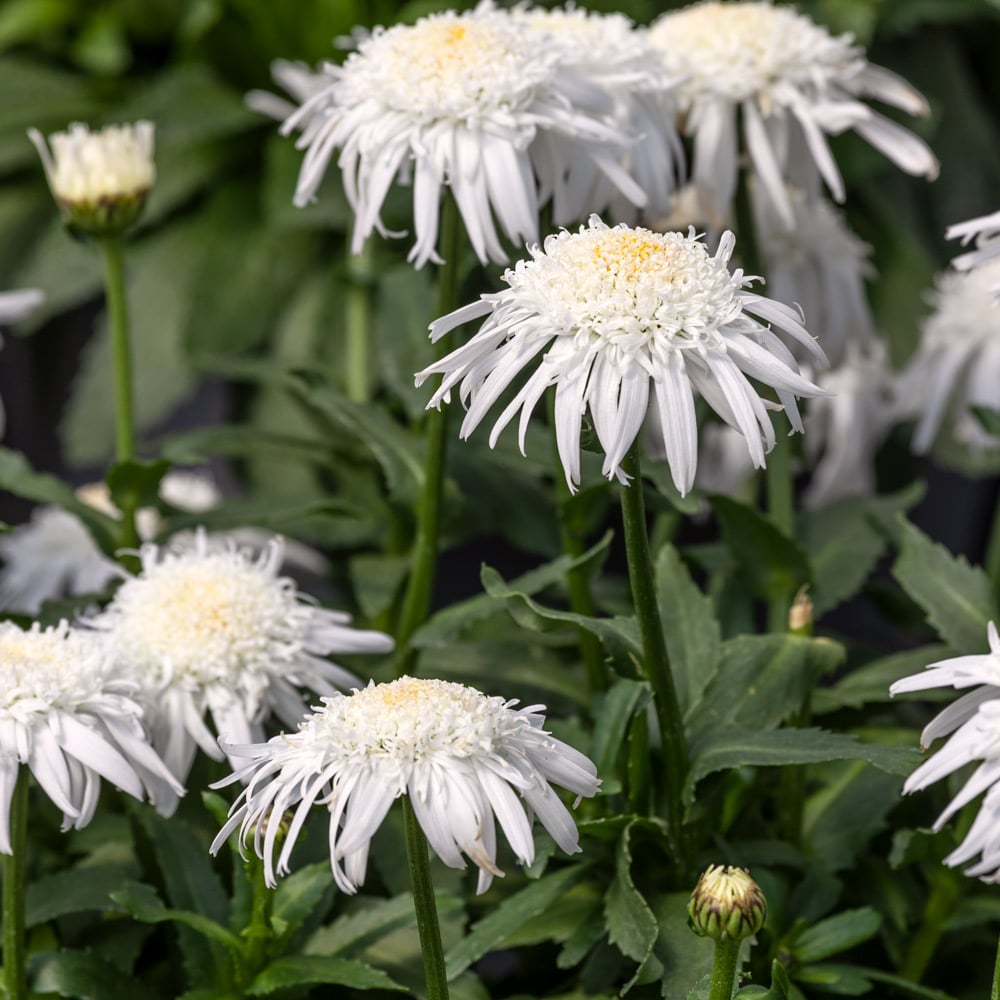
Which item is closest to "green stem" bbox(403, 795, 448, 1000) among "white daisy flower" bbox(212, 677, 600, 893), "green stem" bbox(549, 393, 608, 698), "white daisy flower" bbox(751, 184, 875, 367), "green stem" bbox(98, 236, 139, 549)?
Answer: "white daisy flower" bbox(212, 677, 600, 893)

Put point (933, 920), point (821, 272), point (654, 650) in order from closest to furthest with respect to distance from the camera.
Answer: point (654, 650) → point (933, 920) → point (821, 272)

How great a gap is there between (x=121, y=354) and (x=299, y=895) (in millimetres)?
362

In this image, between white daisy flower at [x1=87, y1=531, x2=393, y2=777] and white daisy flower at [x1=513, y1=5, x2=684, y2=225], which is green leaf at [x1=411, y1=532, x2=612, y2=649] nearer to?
white daisy flower at [x1=87, y1=531, x2=393, y2=777]

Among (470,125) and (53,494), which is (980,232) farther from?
(53,494)

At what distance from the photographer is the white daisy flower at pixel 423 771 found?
0.49 metres

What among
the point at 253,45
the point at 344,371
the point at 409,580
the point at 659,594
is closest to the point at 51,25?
the point at 253,45

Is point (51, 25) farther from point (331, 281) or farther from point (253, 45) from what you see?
point (331, 281)

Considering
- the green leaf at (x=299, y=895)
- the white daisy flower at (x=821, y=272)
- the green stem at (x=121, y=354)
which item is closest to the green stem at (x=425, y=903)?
the green leaf at (x=299, y=895)

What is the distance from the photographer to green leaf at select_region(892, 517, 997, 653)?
75 cm

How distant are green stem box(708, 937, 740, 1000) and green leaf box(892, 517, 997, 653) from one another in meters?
0.27

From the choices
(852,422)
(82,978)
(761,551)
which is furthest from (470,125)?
(852,422)

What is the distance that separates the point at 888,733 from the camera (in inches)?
32.1

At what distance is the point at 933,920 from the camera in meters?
0.73

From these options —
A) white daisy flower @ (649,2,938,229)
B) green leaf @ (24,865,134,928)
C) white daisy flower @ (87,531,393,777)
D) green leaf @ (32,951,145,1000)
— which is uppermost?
white daisy flower @ (649,2,938,229)
